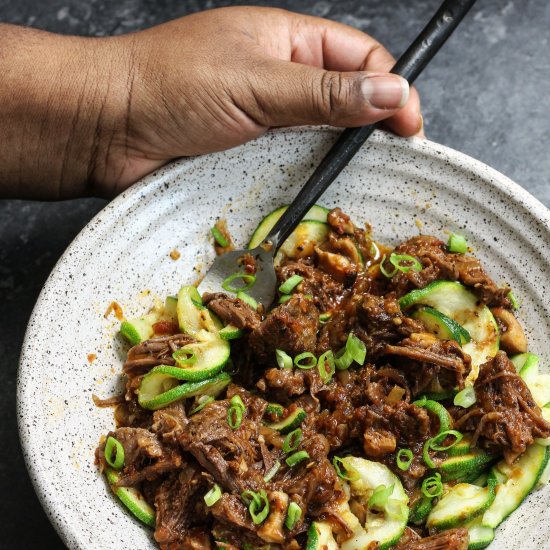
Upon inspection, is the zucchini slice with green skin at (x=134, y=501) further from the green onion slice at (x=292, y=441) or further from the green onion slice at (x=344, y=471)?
the green onion slice at (x=344, y=471)

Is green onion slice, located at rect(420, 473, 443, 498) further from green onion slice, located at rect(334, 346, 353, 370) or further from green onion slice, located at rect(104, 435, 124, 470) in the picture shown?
green onion slice, located at rect(104, 435, 124, 470)

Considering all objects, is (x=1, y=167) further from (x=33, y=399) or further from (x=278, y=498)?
(x=278, y=498)

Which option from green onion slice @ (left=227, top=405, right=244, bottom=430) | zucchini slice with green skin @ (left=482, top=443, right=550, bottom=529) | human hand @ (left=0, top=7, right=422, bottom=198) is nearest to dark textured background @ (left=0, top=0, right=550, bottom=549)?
human hand @ (left=0, top=7, right=422, bottom=198)

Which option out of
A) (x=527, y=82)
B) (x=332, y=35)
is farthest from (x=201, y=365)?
(x=527, y=82)

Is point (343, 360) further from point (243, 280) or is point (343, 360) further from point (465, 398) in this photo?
point (243, 280)

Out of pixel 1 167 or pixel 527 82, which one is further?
pixel 527 82

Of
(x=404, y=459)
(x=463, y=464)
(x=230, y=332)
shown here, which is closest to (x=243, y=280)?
(x=230, y=332)
